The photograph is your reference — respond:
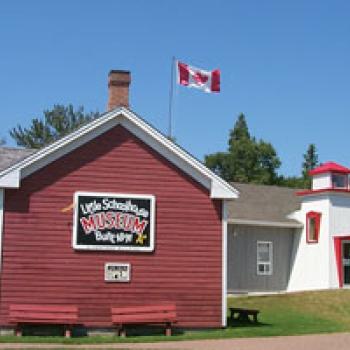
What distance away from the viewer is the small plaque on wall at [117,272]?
22625 mm

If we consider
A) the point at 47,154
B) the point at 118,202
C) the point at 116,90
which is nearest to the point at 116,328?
the point at 118,202

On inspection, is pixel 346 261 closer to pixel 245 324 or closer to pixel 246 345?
pixel 245 324

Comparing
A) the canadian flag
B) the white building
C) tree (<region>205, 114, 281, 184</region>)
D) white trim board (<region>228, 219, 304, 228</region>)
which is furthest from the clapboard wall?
tree (<region>205, 114, 281, 184</region>)

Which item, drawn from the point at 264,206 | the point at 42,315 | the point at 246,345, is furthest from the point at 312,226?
the point at 42,315

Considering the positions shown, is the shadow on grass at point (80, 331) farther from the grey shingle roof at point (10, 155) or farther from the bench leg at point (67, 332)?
the grey shingle roof at point (10, 155)

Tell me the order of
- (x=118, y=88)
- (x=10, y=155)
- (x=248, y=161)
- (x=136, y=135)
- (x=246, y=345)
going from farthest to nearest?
(x=248, y=161) < (x=10, y=155) < (x=118, y=88) < (x=136, y=135) < (x=246, y=345)

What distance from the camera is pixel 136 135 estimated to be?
2347 cm

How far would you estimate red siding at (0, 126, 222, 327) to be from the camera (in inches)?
870

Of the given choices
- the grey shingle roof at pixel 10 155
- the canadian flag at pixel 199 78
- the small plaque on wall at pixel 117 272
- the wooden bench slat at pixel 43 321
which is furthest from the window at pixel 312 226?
the wooden bench slat at pixel 43 321

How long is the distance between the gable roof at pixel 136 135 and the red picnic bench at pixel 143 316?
3.84m

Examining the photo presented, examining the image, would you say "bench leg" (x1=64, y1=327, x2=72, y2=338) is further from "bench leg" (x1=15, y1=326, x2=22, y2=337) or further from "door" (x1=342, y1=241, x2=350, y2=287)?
"door" (x1=342, y1=241, x2=350, y2=287)

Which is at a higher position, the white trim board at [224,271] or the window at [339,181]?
the window at [339,181]

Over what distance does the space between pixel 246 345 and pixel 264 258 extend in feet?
51.0

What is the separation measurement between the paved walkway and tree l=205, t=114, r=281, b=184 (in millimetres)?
58360
